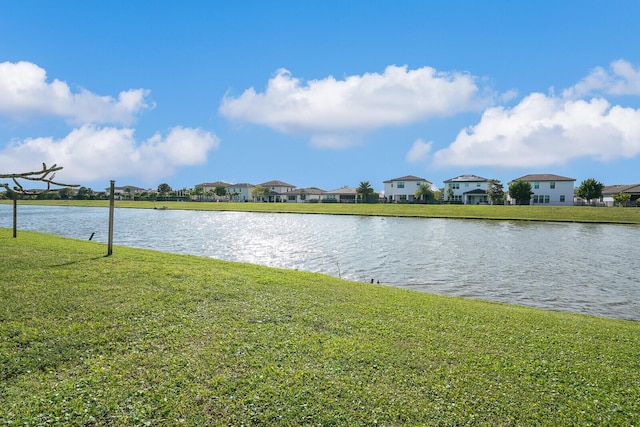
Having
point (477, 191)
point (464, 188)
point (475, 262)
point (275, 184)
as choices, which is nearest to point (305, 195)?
point (275, 184)

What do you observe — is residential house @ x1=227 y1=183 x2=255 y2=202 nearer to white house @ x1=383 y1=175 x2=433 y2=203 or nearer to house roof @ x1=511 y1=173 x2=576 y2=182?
white house @ x1=383 y1=175 x2=433 y2=203

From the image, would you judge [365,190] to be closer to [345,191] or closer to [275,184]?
[345,191]

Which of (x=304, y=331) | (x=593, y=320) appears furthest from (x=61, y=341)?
(x=593, y=320)

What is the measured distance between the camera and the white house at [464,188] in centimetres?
9969

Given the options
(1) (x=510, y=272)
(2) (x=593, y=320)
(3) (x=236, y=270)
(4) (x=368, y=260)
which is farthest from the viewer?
(4) (x=368, y=260)

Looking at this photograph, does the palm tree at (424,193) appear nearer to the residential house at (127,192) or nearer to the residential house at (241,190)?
the residential house at (241,190)

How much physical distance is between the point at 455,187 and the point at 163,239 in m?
88.3

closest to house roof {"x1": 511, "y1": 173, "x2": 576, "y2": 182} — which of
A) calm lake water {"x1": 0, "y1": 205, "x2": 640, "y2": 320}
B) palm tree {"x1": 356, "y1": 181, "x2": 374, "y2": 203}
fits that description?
palm tree {"x1": 356, "y1": 181, "x2": 374, "y2": 203}

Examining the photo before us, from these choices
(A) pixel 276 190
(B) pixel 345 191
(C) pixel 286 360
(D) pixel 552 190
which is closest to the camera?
(C) pixel 286 360

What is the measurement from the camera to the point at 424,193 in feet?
336

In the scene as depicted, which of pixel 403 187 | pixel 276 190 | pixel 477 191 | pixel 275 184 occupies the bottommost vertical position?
pixel 477 191

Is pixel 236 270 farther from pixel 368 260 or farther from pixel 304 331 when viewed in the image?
pixel 368 260

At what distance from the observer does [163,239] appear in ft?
96.2

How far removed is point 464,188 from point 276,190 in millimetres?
74429
